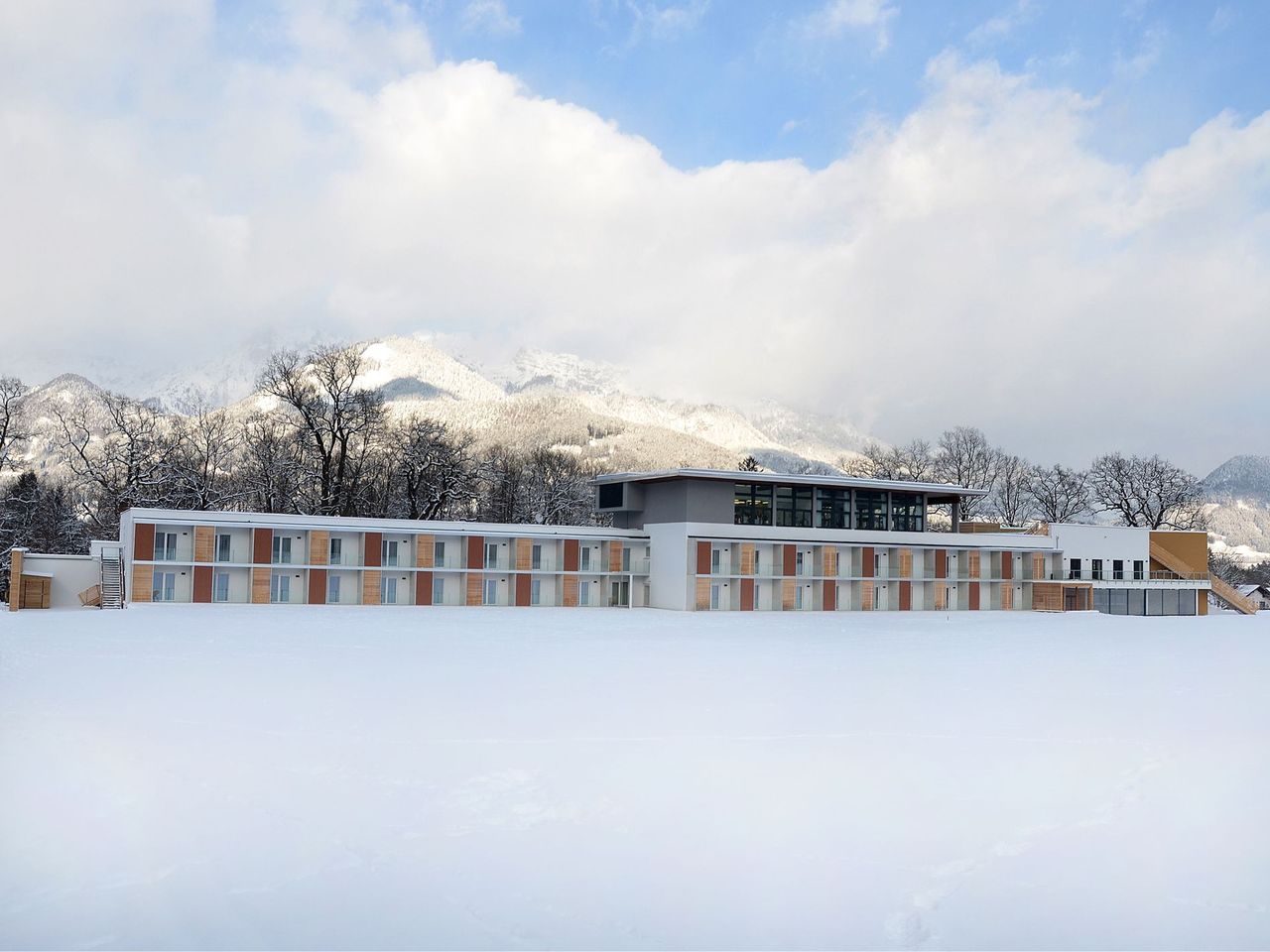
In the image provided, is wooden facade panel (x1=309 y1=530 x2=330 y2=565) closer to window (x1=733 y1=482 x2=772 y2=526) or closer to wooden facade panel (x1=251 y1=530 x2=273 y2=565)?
wooden facade panel (x1=251 y1=530 x2=273 y2=565)

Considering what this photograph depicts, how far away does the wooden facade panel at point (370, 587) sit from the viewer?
49281mm

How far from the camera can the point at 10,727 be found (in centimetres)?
1404

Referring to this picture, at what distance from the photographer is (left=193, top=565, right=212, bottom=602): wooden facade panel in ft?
151

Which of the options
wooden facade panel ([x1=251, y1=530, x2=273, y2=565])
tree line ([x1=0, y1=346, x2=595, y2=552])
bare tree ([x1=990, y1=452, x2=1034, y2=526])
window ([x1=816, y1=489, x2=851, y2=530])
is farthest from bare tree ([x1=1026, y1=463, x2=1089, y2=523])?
wooden facade panel ([x1=251, y1=530, x2=273, y2=565])

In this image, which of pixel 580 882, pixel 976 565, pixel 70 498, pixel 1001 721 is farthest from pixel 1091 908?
pixel 70 498

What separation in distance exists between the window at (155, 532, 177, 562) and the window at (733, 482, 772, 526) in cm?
2819

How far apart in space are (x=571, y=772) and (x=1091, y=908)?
609 centimetres

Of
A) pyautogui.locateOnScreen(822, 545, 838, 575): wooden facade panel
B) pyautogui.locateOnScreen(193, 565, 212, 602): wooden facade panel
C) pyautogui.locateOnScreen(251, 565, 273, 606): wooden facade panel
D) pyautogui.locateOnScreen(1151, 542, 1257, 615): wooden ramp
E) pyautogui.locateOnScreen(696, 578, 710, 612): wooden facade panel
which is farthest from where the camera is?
pyautogui.locateOnScreen(1151, 542, 1257, 615): wooden ramp

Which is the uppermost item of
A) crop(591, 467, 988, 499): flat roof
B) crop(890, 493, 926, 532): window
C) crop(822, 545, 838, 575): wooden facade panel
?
crop(591, 467, 988, 499): flat roof

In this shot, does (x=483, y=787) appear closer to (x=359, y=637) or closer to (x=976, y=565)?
(x=359, y=637)

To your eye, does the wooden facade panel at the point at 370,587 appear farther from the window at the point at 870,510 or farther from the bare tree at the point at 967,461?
the bare tree at the point at 967,461

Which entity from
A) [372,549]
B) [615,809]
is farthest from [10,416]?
[615,809]

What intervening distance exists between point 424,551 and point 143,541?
1278 cm

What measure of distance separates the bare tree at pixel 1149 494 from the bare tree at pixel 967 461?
326 inches
